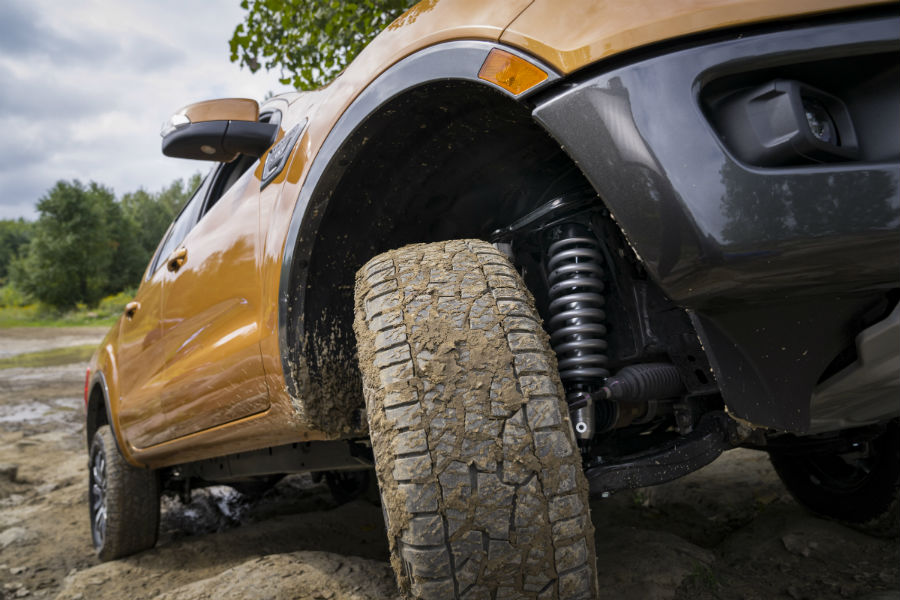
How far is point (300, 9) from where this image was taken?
452 cm

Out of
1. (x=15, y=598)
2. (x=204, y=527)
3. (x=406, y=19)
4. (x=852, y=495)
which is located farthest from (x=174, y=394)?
(x=852, y=495)

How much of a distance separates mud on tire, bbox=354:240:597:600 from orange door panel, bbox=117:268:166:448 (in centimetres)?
155

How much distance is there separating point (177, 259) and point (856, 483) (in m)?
2.61

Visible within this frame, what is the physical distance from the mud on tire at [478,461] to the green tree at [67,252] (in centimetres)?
4708

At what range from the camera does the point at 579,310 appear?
135 cm

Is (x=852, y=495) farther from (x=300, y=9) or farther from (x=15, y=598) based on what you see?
(x=300, y=9)

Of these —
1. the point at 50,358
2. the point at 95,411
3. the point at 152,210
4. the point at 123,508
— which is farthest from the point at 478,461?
the point at 152,210

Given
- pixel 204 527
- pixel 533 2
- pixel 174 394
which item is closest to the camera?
pixel 533 2

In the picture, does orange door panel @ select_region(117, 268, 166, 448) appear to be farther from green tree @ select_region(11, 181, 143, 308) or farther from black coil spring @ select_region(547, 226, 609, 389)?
green tree @ select_region(11, 181, 143, 308)

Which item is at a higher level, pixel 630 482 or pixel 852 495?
pixel 630 482

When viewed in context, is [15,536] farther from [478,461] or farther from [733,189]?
[733,189]

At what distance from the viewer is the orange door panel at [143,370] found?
2.39 m

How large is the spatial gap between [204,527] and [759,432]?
3177mm

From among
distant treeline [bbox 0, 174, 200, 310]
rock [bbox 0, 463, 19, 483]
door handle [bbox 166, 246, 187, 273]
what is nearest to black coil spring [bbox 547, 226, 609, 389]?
door handle [bbox 166, 246, 187, 273]
